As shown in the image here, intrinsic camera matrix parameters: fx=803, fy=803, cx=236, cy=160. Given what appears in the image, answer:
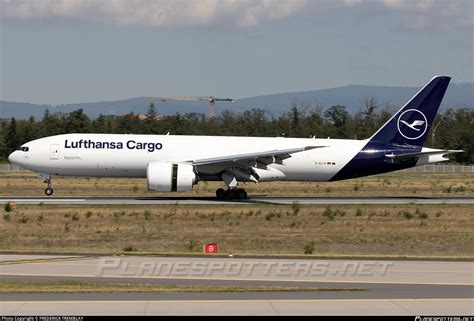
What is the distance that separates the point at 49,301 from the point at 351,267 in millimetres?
9242

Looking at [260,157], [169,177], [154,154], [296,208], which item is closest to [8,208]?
[169,177]

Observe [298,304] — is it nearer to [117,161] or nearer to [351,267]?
[351,267]

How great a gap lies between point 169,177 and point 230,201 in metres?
4.04

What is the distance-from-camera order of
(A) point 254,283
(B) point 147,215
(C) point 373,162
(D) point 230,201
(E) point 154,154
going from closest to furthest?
(A) point 254,283
(B) point 147,215
(D) point 230,201
(E) point 154,154
(C) point 373,162

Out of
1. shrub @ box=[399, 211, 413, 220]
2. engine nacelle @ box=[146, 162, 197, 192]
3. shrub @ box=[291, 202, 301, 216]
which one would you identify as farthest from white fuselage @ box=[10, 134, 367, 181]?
shrub @ box=[399, 211, 413, 220]

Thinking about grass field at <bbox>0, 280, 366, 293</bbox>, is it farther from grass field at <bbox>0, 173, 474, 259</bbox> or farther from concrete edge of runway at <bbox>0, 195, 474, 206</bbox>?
concrete edge of runway at <bbox>0, 195, 474, 206</bbox>

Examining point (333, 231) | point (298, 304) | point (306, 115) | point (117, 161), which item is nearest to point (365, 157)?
point (333, 231)

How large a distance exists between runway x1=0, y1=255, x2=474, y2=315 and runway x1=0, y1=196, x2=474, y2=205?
58.7 ft

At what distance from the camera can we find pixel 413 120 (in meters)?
47.7

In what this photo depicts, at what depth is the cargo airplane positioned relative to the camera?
43.9 m

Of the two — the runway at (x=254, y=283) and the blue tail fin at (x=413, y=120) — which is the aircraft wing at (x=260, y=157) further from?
the runway at (x=254, y=283)

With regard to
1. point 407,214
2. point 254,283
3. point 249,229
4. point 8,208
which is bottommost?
point 249,229

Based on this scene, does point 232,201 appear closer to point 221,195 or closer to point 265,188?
point 221,195

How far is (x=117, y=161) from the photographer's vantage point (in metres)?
44.6
